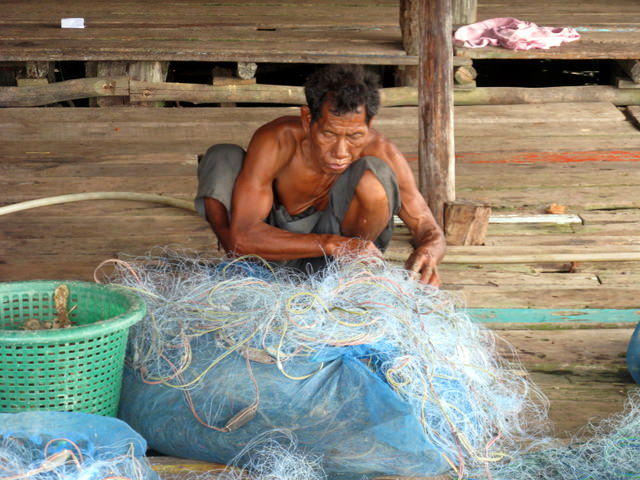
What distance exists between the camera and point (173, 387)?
2.79 m

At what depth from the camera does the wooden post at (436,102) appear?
4.54 meters

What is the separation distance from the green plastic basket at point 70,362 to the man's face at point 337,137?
3.27 feet

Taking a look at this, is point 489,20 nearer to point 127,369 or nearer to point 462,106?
point 462,106

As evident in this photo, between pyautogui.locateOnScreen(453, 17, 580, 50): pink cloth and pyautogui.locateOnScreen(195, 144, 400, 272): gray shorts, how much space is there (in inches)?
131

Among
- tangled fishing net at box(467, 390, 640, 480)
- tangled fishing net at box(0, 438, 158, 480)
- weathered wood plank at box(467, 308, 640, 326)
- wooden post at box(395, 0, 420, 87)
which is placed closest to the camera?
tangled fishing net at box(0, 438, 158, 480)

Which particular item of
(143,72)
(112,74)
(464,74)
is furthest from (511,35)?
(112,74)

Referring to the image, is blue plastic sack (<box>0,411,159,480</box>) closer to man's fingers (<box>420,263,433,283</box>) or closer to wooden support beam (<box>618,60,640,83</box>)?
man's fingers (<box>420,263,433,283</box>)

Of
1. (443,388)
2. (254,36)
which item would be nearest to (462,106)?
(254,36)

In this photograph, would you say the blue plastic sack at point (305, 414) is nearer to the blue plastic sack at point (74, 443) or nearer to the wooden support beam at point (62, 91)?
the blue plastic sack at point (74, 443)

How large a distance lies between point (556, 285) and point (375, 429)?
1.80m

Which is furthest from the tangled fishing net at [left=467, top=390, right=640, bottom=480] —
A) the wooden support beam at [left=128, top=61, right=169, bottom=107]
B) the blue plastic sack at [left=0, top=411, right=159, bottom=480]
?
the wooden support beam at [left=128, top=61, right=169, bottom=107]

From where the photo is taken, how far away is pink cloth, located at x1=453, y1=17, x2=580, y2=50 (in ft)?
22.1

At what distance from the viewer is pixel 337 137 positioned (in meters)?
3.38

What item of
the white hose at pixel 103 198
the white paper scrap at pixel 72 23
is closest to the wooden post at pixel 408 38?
the white hose at pixel 103 198
